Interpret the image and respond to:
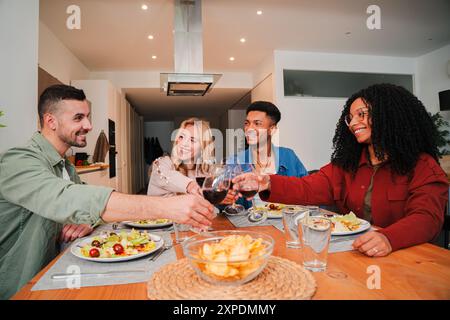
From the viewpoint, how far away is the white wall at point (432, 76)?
16.6 ft

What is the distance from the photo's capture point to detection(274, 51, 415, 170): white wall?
5.17m

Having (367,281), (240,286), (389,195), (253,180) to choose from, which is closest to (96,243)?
(240,286)

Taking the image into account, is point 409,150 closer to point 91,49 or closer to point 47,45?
point 47,45

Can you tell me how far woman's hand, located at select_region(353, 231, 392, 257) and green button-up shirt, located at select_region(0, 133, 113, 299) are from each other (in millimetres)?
766

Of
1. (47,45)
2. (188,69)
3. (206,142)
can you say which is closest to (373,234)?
(206,142)

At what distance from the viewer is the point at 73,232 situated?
47.5 inches

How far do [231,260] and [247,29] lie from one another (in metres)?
4.18

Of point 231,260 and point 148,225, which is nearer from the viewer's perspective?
point 231,260

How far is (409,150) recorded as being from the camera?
1.34m

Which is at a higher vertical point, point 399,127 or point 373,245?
point 399,127

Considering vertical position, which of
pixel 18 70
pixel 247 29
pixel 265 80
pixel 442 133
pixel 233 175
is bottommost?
pixel 233 175

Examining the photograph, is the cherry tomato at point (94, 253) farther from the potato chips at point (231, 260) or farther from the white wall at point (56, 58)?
the white wall at point (56, 58)

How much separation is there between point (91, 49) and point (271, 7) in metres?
2.96

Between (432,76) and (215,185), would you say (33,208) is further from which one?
(432,76)
